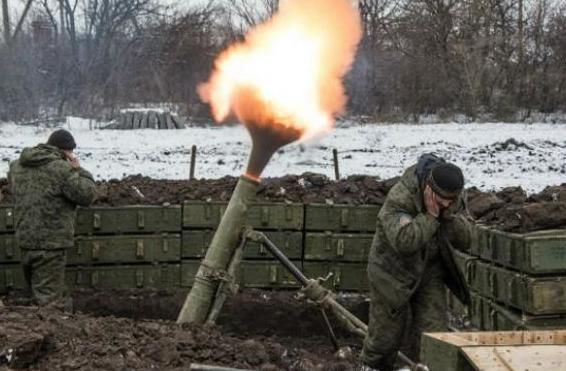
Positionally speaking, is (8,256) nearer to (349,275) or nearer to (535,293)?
(349,275)

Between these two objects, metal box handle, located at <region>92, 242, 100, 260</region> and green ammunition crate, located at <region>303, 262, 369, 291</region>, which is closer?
metal box handle, located at <region>92, 242, 100, 260</region>

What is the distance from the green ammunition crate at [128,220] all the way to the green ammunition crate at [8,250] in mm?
687

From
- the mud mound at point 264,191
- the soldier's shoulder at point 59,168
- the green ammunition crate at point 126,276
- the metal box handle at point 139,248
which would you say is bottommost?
the green ammunition crate at point 126,276

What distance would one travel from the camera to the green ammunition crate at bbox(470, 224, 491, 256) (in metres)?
7.50

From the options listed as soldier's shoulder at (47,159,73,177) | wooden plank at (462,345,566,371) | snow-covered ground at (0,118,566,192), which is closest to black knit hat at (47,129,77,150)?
soldier's shoulder at (47,159,73,177)

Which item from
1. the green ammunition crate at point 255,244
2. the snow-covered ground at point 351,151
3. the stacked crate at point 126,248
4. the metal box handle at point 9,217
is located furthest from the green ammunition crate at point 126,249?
the snow-covered ground at point 351,151

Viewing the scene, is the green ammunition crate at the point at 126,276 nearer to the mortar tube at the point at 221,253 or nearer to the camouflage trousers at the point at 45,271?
the camouflage trousers at the point at 45,271

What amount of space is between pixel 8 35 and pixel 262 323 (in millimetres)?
27754

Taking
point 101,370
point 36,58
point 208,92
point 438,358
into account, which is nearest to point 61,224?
point 208,92

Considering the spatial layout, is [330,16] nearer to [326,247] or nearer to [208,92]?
[208,92]

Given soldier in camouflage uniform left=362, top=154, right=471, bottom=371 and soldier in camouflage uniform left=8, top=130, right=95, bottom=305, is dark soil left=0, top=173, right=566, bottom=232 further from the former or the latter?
soldier in camouflage uniform left=362, top=154, right=471, bottom=371

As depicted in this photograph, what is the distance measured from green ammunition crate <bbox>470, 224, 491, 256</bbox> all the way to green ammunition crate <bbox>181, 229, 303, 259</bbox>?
8.56 feet

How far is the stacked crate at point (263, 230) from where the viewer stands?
391 inches

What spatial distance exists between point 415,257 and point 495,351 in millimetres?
2048
